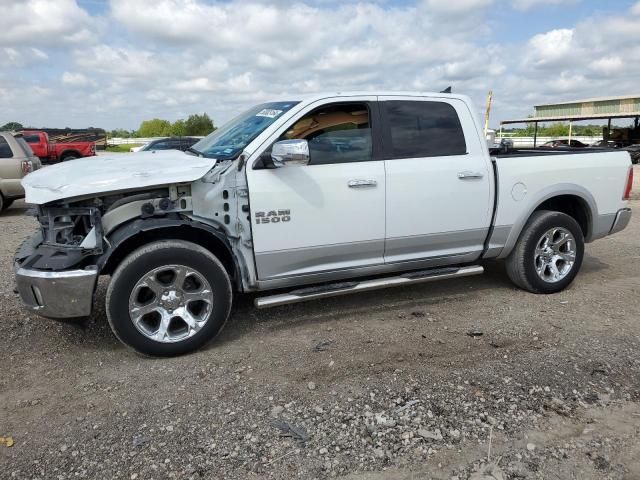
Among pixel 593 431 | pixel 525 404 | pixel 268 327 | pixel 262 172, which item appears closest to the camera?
pixel 593 431

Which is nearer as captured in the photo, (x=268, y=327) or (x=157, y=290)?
(x=157, y=290)

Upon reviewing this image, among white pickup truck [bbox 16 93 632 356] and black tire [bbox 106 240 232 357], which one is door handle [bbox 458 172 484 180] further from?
black tire [bbox 106 240 232 357]

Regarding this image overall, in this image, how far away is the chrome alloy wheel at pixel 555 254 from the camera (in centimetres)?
526

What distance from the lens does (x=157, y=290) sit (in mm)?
3820

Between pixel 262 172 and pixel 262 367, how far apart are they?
1.45 meters

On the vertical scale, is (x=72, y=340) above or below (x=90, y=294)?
below

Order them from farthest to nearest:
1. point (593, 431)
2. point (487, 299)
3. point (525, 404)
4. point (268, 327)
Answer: point (487, 299)
point (268, 327)
point (525, 404)
point (593, 431)

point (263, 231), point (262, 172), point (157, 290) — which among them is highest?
point (262, 172)

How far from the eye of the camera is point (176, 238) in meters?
4.05

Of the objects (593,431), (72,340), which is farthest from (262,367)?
(593,431)

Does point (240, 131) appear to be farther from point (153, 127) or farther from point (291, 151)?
point (153, 127)

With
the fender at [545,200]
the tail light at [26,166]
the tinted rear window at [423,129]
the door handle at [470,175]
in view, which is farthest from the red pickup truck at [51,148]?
the fender at [545,200]

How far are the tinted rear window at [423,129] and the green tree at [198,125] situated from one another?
55531mm

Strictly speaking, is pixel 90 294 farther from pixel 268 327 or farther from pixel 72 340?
pixel 268 327
